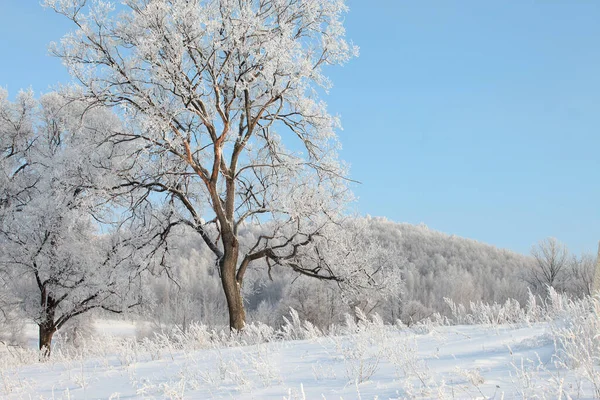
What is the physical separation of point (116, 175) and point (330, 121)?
224 inches

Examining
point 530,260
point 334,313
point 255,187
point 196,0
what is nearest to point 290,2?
point 196,0

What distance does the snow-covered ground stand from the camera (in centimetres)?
346

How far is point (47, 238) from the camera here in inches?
735

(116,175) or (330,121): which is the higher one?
(330,121)

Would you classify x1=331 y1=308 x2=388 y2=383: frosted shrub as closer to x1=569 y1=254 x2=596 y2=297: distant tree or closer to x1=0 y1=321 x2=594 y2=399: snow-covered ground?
x1=0 y1=321 x2=594 y2=399: snow-covered ground

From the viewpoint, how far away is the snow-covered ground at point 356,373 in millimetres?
3455

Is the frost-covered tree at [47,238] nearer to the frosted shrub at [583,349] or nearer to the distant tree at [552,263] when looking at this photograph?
the frosted shrub at [583,349]

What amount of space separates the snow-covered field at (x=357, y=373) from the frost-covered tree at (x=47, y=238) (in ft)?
31.0

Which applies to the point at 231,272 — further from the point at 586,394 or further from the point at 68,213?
the point at 586,394

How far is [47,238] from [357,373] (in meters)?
17.2

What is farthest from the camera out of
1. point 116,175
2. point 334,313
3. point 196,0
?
point 334,313

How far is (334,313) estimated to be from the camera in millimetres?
41406

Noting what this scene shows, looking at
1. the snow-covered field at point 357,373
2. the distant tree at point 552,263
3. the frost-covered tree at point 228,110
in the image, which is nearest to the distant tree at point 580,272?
the distant tree at point 552,263

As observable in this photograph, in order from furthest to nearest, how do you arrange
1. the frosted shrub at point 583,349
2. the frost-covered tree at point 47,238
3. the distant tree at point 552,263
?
the distant tree at point 552,263
the frost-covered tree at point 47,238
the frosted shrub at point 583,349
